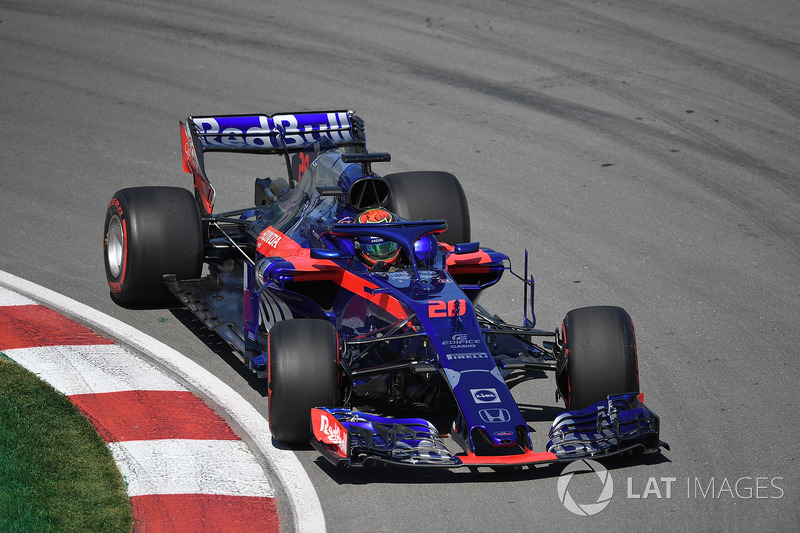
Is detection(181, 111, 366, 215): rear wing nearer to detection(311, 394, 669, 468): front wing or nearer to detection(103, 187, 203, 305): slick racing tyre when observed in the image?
detection(103, 187, 203, 305): slick racing tyre

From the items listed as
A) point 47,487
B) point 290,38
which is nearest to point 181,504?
point 47,487

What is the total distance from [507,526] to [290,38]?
10.6 metres

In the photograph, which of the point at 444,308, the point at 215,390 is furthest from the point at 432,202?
the point at 215,390

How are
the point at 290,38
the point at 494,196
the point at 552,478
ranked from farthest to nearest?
the point at 290,38 < the point at 494,196 < the point at 552,478

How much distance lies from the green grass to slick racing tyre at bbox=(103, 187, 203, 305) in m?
1.46

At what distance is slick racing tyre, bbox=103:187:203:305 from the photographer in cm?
938

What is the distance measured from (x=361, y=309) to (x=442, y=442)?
154 cm

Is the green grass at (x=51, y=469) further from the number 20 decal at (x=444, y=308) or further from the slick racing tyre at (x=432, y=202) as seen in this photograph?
the slick racing tyre at (x=432, y=202)

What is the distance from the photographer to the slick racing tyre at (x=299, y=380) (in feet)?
23.6

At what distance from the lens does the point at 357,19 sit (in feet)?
53.9

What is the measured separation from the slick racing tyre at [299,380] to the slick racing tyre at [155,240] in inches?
93.0

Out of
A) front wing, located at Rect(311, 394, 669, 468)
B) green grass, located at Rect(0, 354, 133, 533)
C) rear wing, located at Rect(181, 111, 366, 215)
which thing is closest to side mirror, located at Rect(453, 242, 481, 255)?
front wing, located at Rect(311, 394, 669, 468)

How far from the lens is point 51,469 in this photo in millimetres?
7027

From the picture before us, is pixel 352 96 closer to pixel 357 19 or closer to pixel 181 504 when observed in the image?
pixel 357 19
